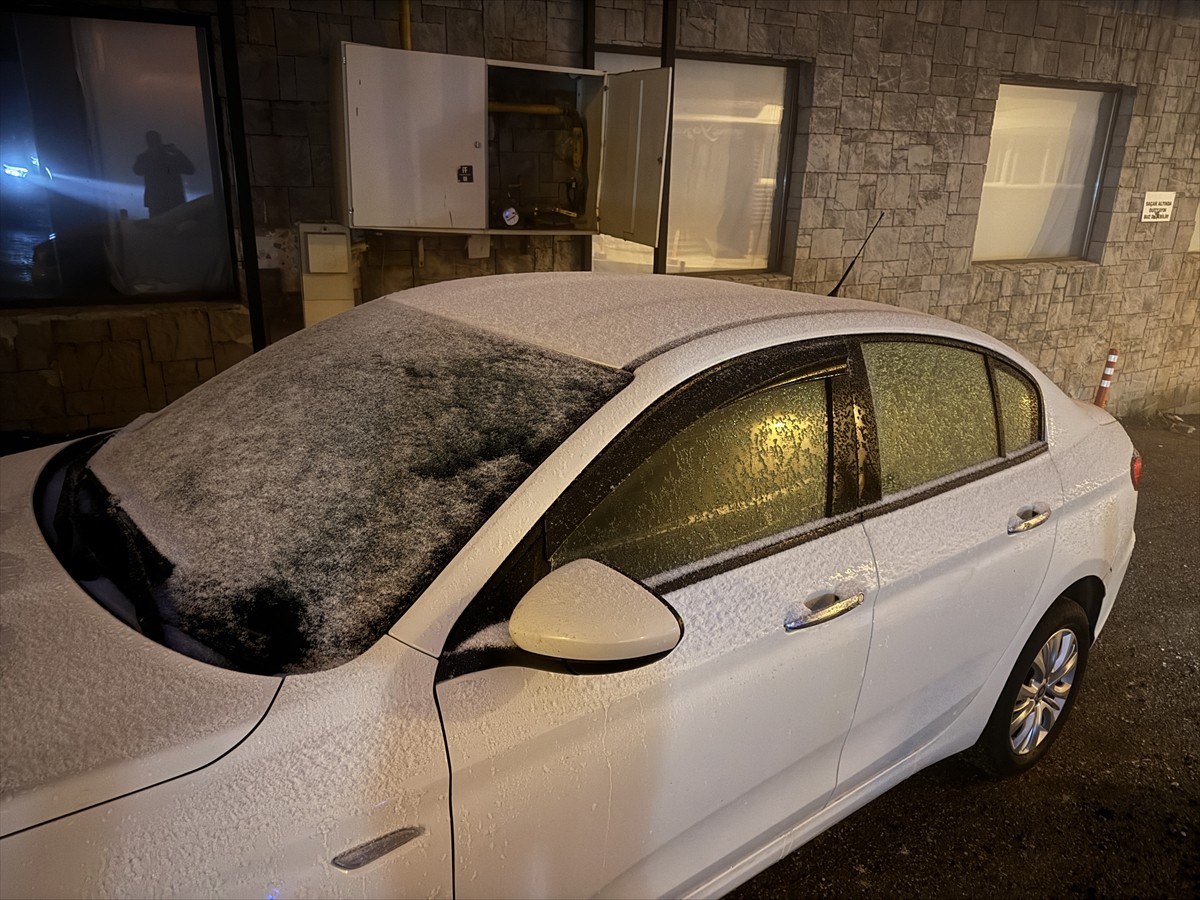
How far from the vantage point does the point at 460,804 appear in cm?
147

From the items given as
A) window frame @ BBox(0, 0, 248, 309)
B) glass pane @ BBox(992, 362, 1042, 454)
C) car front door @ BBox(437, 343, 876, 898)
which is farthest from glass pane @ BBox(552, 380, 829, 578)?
window frame @ BBox(0, 0, 248, 309)

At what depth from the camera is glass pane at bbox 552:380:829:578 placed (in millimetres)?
1778

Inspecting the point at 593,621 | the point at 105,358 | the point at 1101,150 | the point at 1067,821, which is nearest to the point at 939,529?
the point at 593,621

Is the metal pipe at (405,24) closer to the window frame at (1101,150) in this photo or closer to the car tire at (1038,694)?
the car tire at (1038,694)

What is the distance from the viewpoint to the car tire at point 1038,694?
2.78 m

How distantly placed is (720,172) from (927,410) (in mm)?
4694

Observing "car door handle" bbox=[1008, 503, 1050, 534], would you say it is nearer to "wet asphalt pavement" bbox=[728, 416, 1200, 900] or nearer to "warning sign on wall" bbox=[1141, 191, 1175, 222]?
"wet asphalt pavement" bbox=[728, 416, 1200, 900]

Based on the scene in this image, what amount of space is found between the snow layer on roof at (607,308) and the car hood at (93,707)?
39.8 inches

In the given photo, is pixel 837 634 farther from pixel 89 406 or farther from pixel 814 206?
pixel 814 206

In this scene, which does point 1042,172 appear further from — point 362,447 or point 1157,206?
point 362,447

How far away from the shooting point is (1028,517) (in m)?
2.55

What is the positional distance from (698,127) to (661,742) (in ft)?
18.7

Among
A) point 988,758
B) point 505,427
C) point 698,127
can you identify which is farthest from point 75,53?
point 988,758

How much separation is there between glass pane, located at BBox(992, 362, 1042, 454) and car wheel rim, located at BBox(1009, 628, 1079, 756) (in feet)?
2.22
